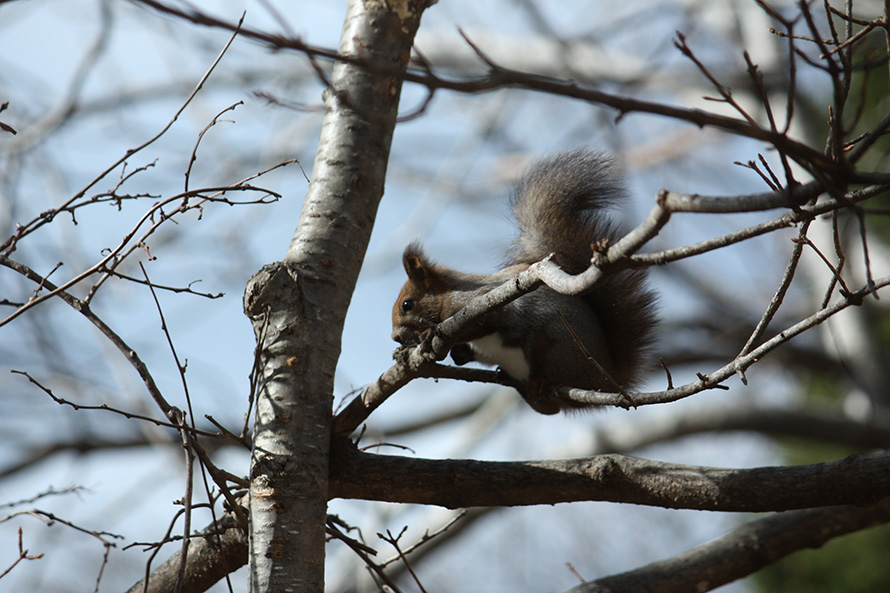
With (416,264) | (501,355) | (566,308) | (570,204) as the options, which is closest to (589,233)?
(570,204)

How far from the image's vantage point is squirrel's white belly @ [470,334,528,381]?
2166 millimetres

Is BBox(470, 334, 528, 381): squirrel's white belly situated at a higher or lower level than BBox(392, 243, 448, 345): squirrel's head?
lower

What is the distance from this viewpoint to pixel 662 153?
7648mm

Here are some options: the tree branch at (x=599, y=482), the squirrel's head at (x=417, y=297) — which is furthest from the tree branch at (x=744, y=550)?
the squirrel's head at (x=417, y=297)

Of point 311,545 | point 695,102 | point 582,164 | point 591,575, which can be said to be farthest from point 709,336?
point 311,545

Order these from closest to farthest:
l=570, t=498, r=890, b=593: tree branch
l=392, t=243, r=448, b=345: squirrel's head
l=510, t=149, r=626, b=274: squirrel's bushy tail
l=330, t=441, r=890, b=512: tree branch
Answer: l=330, t=441, r=890, b=512: tree branch → l=570, t=498, r=890, b=593: tree branch → l=510, t=149, r=626, b=274: squirrel's bushy tail → l=392, t=243, r=448, b=345: squirrel's head

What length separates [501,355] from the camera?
2.24m

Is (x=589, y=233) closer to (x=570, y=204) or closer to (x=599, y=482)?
(x=570, y=204)

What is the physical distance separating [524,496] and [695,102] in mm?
5029

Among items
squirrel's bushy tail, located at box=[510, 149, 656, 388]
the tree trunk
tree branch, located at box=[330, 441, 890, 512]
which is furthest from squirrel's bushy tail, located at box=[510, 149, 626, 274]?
tree branch, located at box=[330, 441, 890, 512]

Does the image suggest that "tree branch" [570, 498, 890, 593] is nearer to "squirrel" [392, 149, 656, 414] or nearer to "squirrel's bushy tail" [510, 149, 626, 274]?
"squirrel" [392, 149, 656, 414]

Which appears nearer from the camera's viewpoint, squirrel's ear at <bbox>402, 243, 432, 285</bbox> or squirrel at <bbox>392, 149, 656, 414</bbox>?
squirrel at <bbox>392, 149, 656, 414</bbox>

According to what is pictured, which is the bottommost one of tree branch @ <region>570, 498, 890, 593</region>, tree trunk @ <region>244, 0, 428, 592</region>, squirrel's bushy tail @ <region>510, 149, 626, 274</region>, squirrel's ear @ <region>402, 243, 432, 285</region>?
tree branch @ <region>570, 498, 890, 593</region>

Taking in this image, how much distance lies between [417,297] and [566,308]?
23.0 inches
